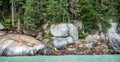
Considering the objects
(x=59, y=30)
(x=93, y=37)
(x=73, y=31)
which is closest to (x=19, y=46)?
(x=59, y=30)

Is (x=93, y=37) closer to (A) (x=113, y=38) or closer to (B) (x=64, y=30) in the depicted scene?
(A) (x=113, y=38)

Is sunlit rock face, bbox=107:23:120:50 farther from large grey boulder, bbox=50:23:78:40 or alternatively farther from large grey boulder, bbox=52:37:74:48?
large grey boulder, bbox=52:37:74:48

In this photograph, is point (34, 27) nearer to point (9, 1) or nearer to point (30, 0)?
point (30, 0)

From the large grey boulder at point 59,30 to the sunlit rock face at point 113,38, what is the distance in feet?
25.1

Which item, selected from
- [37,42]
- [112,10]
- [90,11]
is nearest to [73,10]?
[90,11]

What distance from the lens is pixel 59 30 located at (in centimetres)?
4984

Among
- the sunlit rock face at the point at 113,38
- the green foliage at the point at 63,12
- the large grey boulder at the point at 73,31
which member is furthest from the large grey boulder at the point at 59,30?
the sunlit rock face at the point at 113,38

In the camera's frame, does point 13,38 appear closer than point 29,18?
Yes

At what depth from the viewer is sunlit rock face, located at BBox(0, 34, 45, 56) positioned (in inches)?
1715

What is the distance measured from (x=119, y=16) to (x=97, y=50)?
994 centimetres

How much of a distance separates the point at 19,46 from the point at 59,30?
833cm

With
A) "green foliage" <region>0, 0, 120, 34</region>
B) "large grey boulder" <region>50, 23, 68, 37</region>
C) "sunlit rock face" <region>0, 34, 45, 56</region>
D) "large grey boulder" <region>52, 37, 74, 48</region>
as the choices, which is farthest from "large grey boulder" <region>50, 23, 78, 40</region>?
"sunlit rock face" <region>0, 34, 45, 56</region>

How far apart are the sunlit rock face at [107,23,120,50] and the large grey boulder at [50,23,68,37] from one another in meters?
7.66

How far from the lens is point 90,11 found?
176 feet
